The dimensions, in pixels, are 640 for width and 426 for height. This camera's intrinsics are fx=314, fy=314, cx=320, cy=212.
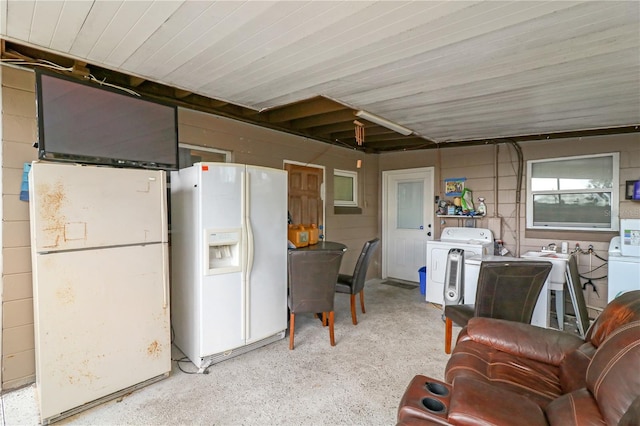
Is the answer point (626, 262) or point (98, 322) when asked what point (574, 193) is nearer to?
point (626, 262)

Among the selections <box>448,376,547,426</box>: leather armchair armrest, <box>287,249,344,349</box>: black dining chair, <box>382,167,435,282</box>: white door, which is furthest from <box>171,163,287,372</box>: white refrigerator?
<box>382,167,435,282</box>: white door

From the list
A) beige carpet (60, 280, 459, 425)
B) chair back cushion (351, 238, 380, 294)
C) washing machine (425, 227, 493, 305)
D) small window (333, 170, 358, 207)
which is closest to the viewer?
beige carpet (60, 280, 459, 425)

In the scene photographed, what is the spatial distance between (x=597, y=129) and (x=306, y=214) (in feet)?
12.1

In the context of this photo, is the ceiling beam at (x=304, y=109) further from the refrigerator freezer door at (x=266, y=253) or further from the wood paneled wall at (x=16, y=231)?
the wood paneled wall at (x=16, y=231)

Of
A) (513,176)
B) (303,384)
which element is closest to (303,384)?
(303,384)

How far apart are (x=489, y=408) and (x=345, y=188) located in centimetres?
421

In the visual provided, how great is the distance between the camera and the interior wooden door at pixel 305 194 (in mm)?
4273

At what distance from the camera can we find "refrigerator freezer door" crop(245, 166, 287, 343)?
9.25 ft

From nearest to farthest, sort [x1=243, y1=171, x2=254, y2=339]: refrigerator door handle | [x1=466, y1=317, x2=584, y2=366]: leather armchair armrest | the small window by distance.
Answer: [x1=466, y1=317, x2=584, y2=366]: leather armchair armrest, [x1=243, y1=171, x2=254, y2=339]: refrigerator door handle, the small window

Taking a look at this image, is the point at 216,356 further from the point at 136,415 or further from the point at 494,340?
the point at 494,340

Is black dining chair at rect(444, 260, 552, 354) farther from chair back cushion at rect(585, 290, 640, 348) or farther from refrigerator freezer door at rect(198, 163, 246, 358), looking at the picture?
refrigerator freezer door at rect(198, 163, 246, 358)

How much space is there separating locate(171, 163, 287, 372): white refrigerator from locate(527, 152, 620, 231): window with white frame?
3.47 meters

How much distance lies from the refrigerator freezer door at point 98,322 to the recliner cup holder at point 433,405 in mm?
1950

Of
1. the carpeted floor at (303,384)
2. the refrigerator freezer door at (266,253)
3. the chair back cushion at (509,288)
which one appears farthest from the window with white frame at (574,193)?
the refrigerator freezer door at (266,253)
